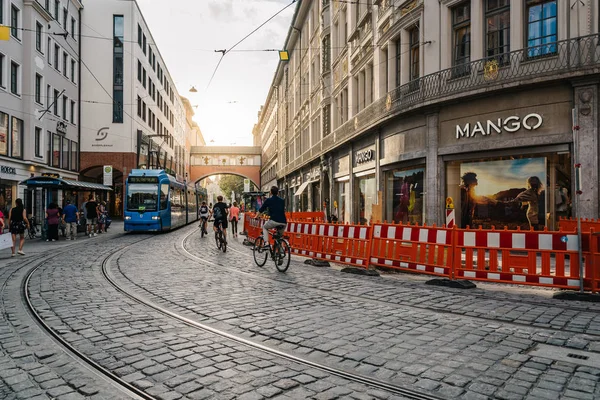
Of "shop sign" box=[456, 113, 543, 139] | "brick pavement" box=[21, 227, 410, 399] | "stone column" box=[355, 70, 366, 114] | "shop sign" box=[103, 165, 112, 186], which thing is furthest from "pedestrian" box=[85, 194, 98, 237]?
"shop sign" box=[103, 165, 112, 186]

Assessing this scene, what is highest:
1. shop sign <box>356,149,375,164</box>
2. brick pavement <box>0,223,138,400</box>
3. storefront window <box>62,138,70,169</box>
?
storefront window <box>62,138,70,169</box>

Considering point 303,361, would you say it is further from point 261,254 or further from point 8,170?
point 8,170

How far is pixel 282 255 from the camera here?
34.5ft

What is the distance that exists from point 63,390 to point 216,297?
366 cm

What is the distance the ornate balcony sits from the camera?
12.8 meters

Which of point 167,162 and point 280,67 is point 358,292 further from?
point 167,162

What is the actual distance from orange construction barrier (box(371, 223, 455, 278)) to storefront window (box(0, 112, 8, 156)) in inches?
961

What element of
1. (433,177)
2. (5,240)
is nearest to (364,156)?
(433,177)

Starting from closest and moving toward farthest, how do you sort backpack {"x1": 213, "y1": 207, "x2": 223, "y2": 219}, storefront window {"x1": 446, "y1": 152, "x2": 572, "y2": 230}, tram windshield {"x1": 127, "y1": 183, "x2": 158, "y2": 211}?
storefront window {"x1": 446, "y1": 152, "x2": 572, "y2": 230}
backpack {"x1": 213, "y1": 207, "x2": 223, "y2": 219}
tram windshield {"x1": 127, "y1": 183, "x2": 158, "y2": 211}

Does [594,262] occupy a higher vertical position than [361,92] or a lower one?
lower

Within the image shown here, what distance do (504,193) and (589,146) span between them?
278cm

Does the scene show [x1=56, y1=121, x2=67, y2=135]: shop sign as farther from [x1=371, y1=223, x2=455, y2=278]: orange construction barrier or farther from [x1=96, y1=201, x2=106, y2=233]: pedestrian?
[x1=371, y1=223, x2=455, y2=278]: orange construction barrier

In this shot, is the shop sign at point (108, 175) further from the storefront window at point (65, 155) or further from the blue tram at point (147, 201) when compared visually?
the blue tram at point (147, 201)

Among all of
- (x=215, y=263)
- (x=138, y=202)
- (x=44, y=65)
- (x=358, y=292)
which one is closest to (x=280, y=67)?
(x=44, y=65)
